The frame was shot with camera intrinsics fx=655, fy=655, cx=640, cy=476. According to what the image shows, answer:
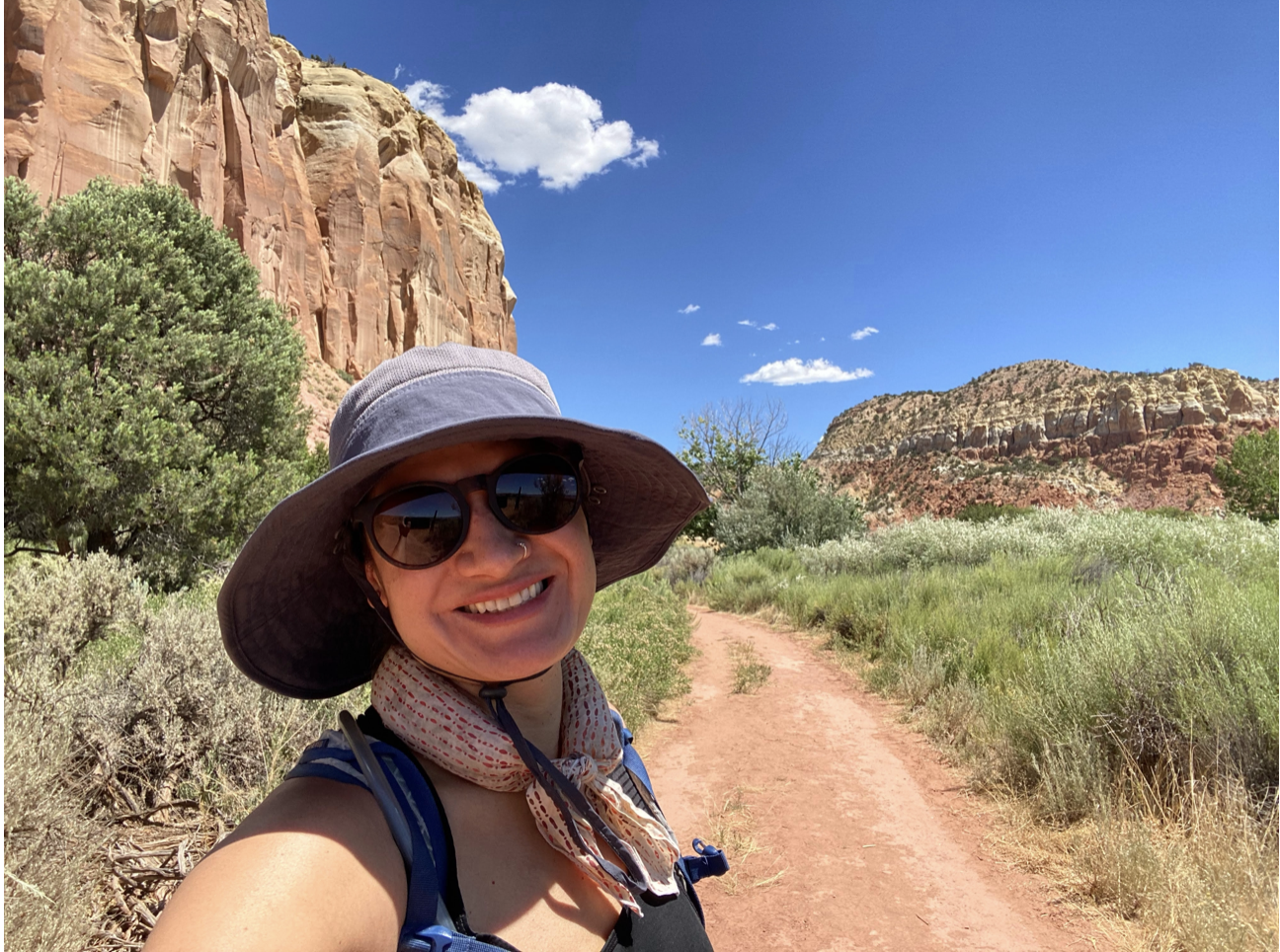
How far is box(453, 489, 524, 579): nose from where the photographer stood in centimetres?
106

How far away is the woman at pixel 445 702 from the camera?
2.58ft

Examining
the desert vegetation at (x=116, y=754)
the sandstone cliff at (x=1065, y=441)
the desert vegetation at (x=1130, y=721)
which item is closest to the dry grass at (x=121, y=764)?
the desert vegetation at (x=116, y=754)

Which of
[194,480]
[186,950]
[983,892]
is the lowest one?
[983,892]

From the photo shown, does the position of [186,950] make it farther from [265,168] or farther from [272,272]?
[265,168]

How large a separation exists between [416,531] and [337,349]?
132ft

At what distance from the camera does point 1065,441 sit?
2288 inches

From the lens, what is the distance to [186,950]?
0.67m

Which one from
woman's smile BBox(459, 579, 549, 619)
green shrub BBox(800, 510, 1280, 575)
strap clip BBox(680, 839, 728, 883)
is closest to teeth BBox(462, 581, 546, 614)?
woman's smile BBox(459, 579, 549, 619)

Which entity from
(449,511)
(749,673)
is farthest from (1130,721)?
(449,511)

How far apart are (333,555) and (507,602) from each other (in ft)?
1.34

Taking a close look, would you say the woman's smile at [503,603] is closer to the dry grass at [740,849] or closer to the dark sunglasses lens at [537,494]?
the dark sunglasses lens at [537,494]

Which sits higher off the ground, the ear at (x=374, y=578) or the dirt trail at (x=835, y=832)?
the ear at (x=374, y=578)

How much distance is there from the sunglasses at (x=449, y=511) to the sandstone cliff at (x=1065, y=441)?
52.2m

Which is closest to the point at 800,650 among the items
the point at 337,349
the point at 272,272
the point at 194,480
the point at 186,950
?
the point at 194,480
